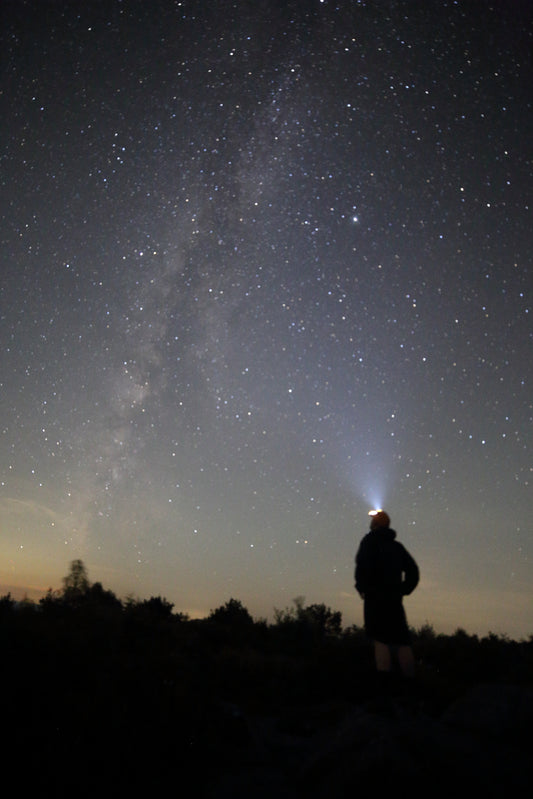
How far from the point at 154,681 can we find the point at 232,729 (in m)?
1.12

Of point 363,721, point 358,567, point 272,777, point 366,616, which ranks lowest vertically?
point 272,777

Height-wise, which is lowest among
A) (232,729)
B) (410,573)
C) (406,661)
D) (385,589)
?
(232,729)

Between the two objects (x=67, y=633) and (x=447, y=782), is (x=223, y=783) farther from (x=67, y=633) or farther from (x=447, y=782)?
(x=67, y=633)

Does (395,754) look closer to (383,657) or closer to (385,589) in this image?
(383,657)

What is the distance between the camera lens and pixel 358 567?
21.4ft

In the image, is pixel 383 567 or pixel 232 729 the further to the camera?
pixel 383 567

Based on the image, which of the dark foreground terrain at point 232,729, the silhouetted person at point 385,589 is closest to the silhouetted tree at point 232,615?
the dark foreground terrain at point 232,729

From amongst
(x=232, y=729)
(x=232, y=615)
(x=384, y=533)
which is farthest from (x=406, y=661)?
(x=232, y=615)

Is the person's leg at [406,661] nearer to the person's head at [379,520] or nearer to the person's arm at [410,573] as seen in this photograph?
the person's arm at [410,573]

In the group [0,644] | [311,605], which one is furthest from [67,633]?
[311,605]

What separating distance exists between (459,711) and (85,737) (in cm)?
335

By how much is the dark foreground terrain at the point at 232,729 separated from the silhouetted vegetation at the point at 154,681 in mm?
18

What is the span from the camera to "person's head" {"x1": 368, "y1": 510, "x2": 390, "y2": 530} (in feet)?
21.9

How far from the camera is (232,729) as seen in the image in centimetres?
513
